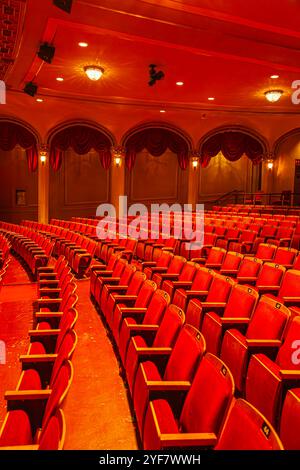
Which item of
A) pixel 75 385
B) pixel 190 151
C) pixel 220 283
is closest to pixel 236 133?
pixel 190 151

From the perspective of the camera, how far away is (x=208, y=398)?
0.78 meters

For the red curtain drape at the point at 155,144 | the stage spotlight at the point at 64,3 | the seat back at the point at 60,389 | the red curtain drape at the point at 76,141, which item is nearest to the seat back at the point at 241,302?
the seat back at the point at 60,389

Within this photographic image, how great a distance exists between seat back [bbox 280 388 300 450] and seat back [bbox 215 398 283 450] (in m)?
0.15

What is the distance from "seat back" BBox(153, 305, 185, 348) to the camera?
112 centimetres

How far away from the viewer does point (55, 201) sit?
243 inches

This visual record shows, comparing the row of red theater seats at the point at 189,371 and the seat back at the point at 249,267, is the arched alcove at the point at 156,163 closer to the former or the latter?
the seat back at the point at 249,267

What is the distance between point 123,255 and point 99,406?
5.07 ft

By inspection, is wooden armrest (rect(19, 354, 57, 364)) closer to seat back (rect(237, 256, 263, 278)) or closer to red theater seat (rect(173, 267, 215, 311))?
red theater seat (rect(173, 267, 215, 311))

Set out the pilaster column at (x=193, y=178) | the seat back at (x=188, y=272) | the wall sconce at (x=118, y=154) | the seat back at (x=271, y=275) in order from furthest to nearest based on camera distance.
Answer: the pilaster column at (x=193, y=178) → the wall sconce at (x=118, y=154) → the seat back at (x=188, y=272) → the seat back at (x=271, y=275)

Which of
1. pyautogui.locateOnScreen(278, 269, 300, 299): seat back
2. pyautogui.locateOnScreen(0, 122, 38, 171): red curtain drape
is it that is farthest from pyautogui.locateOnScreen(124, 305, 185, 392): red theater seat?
pyautogui.locateOnScreen(0, 122, 38, 171): red curtain drape

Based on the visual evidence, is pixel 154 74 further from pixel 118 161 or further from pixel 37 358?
pixel 37 358

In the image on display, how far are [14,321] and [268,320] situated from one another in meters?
1.26

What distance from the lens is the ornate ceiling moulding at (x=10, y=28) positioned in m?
2.38

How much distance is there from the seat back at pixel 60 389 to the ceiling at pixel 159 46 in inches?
89.7
